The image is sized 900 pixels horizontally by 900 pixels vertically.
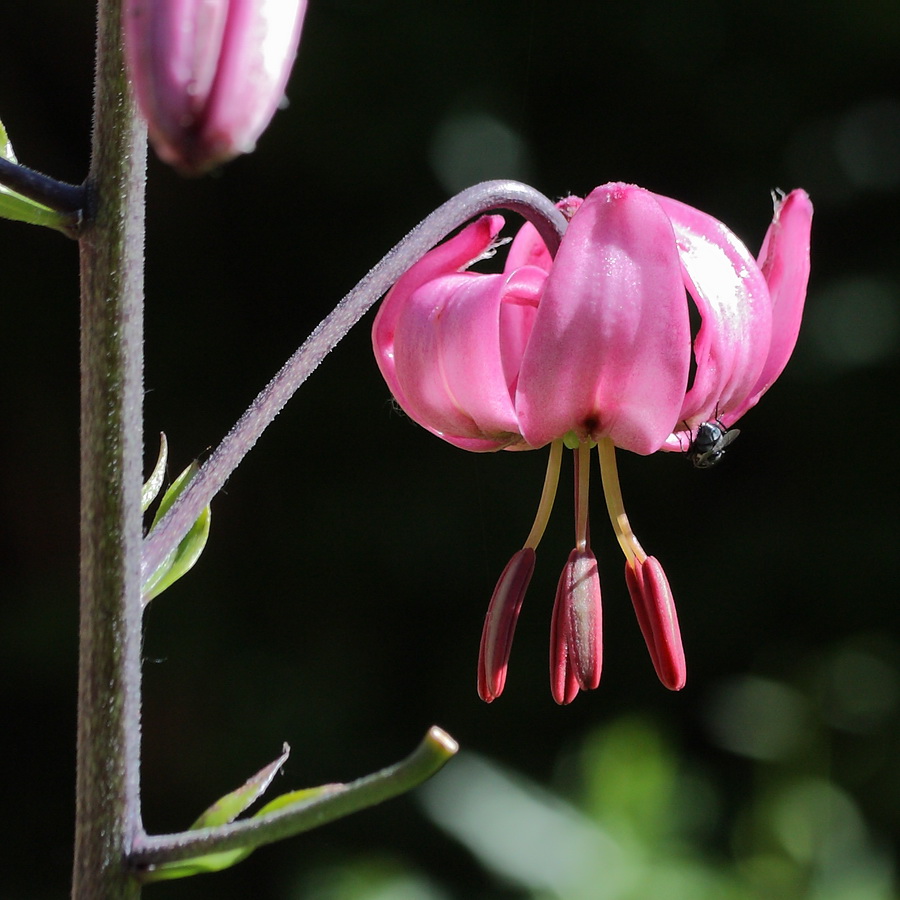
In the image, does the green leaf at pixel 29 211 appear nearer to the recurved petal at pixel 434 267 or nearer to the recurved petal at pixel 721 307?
the recurved petal at pixel 434 267

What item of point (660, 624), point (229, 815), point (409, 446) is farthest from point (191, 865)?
point (409, 446)

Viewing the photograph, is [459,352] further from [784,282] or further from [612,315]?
[784,282]

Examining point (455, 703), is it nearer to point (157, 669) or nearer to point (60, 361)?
point (157, 669)

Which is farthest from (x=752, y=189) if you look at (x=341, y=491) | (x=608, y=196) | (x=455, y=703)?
(x=608, y=196)

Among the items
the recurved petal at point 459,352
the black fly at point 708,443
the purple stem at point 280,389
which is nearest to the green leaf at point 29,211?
the purple stem at point 280,389

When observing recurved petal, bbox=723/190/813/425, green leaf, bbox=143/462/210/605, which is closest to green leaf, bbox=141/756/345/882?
green leaf, bbox=143/462/210/605

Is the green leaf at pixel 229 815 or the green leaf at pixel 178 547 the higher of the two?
the green leaf at pixel 178 547

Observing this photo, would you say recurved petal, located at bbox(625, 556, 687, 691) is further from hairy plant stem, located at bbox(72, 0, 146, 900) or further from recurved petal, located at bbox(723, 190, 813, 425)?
hairy plant stem, located at bbox(72, 0, 146, 900)
